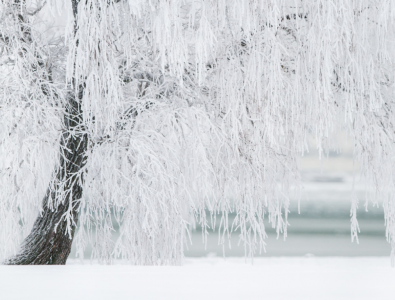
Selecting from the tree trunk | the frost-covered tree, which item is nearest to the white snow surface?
the frost-covered tree

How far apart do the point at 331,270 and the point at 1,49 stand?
2787mm

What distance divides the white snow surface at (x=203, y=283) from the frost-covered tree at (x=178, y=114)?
1165 mm

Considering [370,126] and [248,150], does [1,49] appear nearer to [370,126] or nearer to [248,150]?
[248,150]

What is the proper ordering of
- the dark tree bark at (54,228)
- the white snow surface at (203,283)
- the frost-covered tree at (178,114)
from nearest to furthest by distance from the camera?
the white snow surface at (203,283) < the frost-covered tree at (178,114) < the dark tree bark at (54,228)

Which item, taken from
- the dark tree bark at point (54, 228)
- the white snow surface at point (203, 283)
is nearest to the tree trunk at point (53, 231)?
the dark tree bark at point (54, 228)

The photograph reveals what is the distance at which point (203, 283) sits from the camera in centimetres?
149

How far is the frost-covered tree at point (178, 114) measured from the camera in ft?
9.23

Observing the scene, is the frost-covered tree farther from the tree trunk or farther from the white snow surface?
the white snow surface

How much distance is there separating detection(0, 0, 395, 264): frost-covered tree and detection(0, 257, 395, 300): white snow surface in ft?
3.82

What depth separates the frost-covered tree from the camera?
2.81 m

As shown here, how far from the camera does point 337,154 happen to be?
12.1ft

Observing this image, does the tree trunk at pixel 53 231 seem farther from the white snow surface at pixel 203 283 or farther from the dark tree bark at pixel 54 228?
the white snow surface at pixel 203 283

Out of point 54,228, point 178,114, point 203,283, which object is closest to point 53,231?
point 54,228

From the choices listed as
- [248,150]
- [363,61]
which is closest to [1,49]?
[248,150]
